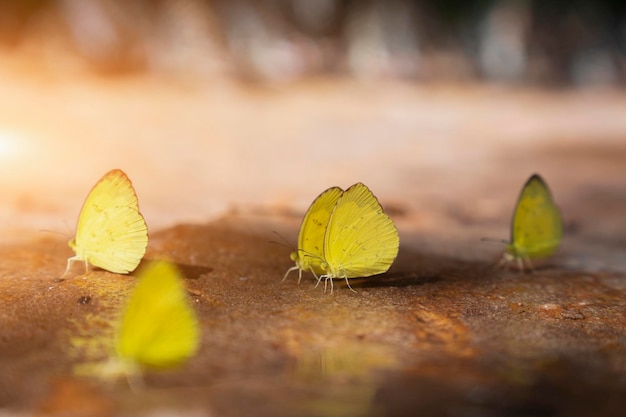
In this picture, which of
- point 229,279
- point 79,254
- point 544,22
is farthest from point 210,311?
point 544,22

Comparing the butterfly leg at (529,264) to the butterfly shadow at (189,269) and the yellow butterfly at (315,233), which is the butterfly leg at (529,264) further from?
the butterfly shadow at (189,269)

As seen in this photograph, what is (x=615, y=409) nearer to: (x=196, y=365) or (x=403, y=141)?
(x=196, y=365)

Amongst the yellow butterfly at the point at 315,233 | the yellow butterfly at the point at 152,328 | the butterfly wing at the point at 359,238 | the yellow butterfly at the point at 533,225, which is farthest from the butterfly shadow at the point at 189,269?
the yellow butterfly at the point at 533,225

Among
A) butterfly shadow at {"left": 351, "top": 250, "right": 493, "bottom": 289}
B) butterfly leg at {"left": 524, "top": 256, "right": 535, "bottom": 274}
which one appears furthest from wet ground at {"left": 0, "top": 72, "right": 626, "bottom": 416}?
butterfly leg at {"left": 524, "top": 256, "right": 535, "bottom": 274}

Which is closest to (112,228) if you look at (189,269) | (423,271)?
(189,269)

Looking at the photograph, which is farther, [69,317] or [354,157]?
[354,157]

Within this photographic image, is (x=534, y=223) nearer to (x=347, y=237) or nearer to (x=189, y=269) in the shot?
(x=347, y=237)
